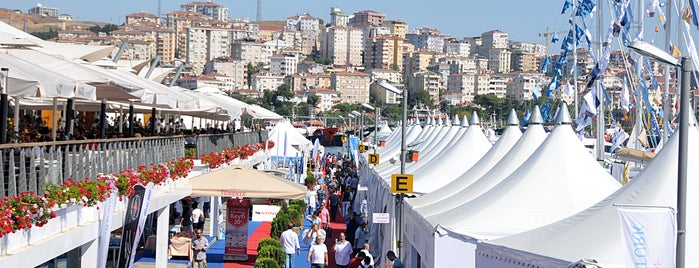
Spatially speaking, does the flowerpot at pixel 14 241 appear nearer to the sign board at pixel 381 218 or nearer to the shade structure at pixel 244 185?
the sign board at pixel 381 218

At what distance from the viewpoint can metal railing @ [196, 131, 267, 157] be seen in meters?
26.6

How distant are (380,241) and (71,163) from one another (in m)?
13.0

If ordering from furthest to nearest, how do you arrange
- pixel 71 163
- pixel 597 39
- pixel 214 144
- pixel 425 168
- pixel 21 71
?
pixel 597 39
pixel 214 144
pixel 425 168
pixel 71 163
pixel 21 71

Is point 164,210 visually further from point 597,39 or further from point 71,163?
point 597,39

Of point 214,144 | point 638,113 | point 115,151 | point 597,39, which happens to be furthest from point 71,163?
point 597,39

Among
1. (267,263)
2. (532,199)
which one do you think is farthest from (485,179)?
(267,263)

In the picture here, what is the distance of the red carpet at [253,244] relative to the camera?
24.2 meters

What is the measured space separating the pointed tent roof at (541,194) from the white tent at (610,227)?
2.46 metres

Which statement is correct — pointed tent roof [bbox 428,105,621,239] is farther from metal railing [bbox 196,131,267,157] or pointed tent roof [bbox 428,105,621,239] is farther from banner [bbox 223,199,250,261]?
metal railing [bbox 196,131,267,157]

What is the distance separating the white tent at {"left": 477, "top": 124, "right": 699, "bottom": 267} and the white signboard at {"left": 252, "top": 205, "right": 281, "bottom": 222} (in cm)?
1768

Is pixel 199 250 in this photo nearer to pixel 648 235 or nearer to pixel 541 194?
pixel 541 194

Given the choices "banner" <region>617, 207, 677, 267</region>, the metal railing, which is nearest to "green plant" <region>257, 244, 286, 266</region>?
the metal railing

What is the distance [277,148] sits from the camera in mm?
42625

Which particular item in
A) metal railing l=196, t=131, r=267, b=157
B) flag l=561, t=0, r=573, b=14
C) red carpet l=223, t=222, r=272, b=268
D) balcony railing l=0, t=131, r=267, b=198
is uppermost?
flag l=561, t=0, r=573, b=14
